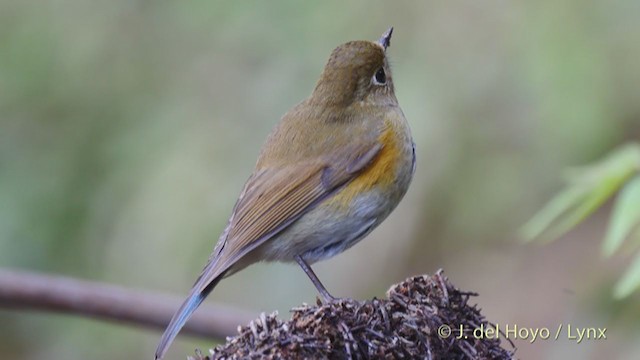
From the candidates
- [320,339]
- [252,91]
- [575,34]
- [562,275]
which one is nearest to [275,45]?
[252,91]

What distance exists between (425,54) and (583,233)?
166 cm

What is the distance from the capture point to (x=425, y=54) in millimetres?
6566

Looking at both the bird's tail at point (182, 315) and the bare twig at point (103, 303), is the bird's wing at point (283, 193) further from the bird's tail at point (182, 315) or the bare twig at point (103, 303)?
the bare twig at point (103, 303)

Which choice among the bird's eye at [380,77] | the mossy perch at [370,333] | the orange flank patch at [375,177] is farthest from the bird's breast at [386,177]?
the mossy perch at [370,333]

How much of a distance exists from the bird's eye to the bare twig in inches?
47.6

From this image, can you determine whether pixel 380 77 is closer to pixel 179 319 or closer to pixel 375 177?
pixel 375 177

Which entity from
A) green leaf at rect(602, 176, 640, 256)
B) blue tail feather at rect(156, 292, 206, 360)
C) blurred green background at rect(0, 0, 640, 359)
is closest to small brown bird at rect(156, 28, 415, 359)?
blue tail feather at rect(156, 292, 206, 360)

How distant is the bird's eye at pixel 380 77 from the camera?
493 cm

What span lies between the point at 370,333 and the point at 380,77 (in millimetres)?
2433

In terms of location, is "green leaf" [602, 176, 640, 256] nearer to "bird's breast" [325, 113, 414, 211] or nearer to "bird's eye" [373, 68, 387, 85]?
"bird's breast" [325, 113, 414, 211]

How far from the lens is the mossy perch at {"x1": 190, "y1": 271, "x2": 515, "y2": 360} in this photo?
260cm

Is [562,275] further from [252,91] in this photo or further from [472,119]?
[252,91]

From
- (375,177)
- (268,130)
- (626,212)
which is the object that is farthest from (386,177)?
(268,130)

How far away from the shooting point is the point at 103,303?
15.0 feet
